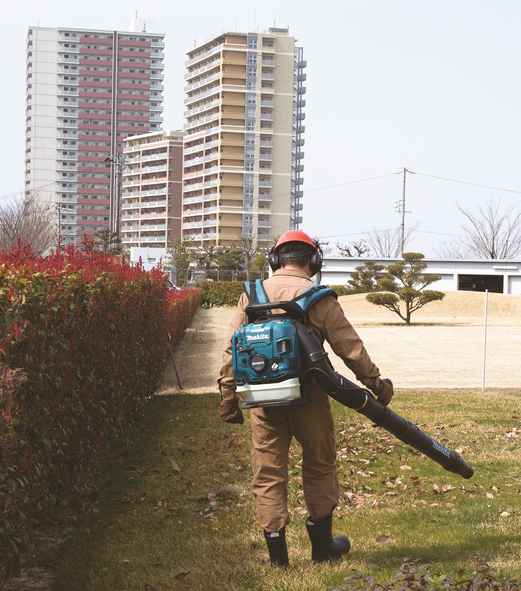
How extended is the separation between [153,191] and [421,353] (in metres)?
96.5

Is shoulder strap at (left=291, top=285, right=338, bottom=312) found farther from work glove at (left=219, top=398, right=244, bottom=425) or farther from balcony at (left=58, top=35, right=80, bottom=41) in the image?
balcony at (left=58, top=35, right=80, bottom=41)

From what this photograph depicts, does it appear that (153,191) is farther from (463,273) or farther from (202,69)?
(463,273)

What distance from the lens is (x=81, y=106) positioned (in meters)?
128

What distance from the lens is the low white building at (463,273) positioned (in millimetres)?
54594

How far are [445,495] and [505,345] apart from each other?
58.1ft

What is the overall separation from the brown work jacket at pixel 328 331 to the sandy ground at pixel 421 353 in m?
8.08

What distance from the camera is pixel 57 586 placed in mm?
3789

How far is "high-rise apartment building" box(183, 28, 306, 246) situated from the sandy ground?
204 feet

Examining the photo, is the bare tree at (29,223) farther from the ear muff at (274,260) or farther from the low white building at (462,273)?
the ear muff at (274,260)

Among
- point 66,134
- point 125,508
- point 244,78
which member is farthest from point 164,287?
point 66,134

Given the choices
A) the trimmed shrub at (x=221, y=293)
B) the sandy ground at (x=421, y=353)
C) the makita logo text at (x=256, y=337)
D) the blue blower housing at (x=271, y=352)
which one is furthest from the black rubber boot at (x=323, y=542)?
the trimmed shrub at (x=221, y=293)

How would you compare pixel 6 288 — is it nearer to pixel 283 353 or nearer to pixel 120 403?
pixel 283 353

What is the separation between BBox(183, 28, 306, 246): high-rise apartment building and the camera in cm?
9819

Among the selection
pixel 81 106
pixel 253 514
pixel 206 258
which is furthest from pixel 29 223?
pixel 81 106
